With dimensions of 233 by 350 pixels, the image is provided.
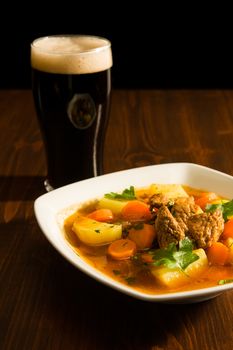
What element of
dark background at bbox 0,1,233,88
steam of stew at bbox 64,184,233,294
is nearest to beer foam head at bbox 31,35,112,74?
steam of stew at bbox 64,184,233,294

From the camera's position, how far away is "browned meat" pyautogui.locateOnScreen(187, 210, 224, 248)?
1.53 metres

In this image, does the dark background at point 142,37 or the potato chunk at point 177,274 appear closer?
the potato chunk at point 177,274

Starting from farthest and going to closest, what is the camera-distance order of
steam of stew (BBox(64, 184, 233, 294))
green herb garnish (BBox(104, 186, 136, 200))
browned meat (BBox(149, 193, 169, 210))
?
green herb garnish (BBox(104, 186, 136, 200)) → browned meat (BBox(149, 193, 169, 210)) → steam of stew (BBox(64, 184, 233, 294))

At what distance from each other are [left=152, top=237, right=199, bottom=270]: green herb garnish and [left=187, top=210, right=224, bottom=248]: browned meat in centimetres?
4

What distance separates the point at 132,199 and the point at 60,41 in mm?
663

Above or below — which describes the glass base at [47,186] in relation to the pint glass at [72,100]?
below

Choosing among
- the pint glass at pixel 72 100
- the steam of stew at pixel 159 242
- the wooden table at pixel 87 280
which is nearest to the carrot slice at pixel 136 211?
the steam of stew at pixel 159 242

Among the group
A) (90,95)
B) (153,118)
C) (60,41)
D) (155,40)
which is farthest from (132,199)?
(155,40)

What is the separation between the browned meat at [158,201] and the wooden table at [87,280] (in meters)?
0.28

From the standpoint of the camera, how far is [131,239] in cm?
161

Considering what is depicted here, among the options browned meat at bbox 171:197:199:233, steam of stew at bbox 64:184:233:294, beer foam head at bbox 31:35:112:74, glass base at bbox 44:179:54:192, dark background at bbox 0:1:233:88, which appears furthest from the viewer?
dark background at bbox 0:1:233:88

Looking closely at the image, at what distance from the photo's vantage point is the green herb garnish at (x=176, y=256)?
1445mm

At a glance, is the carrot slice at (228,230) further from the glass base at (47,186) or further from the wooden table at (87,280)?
the glass base at (47,186)

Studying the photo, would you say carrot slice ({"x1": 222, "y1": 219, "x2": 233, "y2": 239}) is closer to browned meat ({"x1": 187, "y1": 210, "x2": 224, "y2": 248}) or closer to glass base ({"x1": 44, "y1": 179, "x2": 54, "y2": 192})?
browned meat ({"x1": 187, "y1": 210, "x2": 224, "y2": 248})
